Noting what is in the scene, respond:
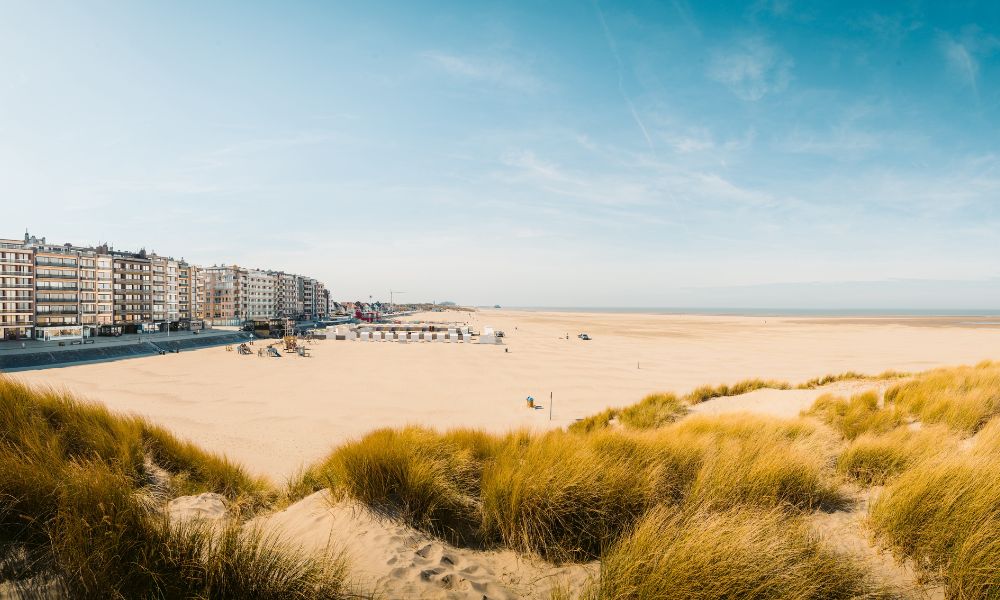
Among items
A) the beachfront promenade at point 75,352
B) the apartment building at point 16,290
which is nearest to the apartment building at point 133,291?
the apartment building at point 16,290

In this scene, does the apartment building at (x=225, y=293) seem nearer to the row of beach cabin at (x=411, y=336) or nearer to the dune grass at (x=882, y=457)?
the row of beach cabin at (x=411, y=336)

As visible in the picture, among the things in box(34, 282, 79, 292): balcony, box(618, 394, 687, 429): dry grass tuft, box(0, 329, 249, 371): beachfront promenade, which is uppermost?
box(34, 282, 79, 292): balcony

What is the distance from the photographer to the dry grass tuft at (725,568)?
2664mm

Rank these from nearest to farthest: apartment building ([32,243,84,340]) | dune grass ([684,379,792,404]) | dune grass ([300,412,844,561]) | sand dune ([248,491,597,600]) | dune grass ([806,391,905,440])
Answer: sand dune ([248,491,597,600]), dune grass ([300,412,844,561]), dune grass ([806,391,905,440]), dune grass ([684,379,792,404]), apartment building ([32,243,84,340])

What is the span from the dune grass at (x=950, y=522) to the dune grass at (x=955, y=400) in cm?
538

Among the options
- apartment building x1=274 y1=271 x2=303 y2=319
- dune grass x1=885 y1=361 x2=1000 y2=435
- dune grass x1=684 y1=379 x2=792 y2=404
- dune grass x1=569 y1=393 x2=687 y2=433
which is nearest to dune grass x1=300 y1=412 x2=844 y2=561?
dune grass x1=885 y1=361 x2=1000 y2=435

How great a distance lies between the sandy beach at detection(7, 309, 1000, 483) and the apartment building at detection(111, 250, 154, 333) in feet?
107

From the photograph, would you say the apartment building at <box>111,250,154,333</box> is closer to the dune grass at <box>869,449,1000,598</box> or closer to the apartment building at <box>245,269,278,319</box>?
the apartment building at <box>245,269,278,319</box>

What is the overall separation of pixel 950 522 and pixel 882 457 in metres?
2.31

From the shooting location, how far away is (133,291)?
213 feet

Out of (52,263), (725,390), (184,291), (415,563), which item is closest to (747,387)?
(725,390)

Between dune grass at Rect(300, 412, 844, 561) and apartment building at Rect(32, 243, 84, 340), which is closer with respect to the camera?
dune grass at Rect(300, 412, 844, 561)

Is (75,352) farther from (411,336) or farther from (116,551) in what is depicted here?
(116,551)

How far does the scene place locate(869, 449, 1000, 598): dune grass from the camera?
9.77ft
